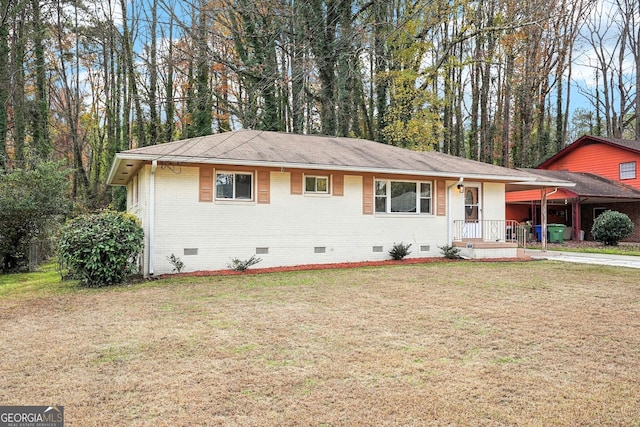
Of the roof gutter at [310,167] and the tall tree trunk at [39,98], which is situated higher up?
the tall tree trunk at [39,98]

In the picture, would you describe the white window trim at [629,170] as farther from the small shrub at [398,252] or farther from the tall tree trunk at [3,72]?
the tall tree trunk at [3,72]

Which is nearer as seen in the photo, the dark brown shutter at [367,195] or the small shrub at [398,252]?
the dark brown shutter at [367,195]

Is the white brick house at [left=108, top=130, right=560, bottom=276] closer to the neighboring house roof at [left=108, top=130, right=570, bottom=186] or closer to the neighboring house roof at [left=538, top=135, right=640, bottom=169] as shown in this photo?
the neighboring house roof at [left=108, top=130, right=570, bottom=186]

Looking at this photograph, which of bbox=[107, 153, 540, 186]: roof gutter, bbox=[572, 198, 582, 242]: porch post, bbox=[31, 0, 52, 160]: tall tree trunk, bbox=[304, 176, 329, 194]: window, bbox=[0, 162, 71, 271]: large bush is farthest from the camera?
bbox=[572, 198, 582, 242]: porch post

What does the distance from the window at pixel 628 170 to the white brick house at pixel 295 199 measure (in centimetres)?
1212

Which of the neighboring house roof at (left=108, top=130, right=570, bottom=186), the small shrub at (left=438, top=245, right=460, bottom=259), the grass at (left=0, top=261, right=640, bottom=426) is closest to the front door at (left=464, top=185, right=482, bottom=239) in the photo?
the neighboring house roof at (left=108, top=130, right=570, bottom=186)

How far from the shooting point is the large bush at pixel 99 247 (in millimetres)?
9039

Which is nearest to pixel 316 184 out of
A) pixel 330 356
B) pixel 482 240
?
pixel 482 240

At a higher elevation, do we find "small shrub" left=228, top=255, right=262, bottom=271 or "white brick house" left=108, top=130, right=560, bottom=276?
"white brick house" left=108, top=130, right=560, bottom=276

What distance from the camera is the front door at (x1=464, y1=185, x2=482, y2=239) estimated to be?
46.6ft

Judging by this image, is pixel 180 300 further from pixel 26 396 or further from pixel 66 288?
pixel 26 396

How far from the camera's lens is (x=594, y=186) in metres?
21.1

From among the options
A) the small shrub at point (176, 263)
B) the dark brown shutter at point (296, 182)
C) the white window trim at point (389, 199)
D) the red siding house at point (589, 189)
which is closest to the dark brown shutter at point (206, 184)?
the small shrub at point (176, 263)

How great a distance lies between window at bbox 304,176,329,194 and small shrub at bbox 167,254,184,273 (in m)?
3.76
